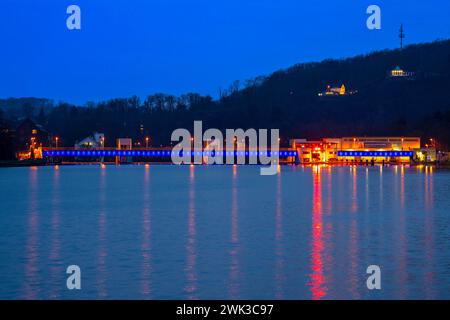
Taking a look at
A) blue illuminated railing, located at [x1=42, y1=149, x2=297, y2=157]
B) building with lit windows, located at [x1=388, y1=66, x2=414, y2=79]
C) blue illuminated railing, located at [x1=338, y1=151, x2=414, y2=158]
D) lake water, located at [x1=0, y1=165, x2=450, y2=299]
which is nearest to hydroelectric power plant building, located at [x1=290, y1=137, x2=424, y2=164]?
blue illuminated railing, located at [x1=338, y1=151, x2=414, y2=158]

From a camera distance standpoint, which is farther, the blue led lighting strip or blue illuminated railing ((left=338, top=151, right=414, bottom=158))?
the blue led lighting strip

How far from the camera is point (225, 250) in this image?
741 inches

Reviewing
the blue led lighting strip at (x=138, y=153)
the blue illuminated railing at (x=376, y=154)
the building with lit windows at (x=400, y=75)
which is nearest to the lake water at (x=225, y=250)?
the blue illuminated railing at (x=376, y=154)

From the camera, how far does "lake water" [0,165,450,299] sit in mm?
14117

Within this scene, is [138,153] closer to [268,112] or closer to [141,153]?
[141,153]

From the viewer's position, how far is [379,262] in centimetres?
1709

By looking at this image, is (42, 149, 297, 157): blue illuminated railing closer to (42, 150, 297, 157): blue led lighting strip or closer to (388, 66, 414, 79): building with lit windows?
(42, 150, 297, 157): blue led lighting strip

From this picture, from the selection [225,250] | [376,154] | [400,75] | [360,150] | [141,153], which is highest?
[400,75]

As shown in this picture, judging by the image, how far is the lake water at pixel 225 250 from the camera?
1412 cm

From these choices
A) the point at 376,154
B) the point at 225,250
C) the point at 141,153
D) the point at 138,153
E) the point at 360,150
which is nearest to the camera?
the point at 225,250

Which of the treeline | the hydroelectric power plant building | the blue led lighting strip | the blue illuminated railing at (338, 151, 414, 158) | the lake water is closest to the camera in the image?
the lake water

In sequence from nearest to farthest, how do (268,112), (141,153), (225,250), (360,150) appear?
(225,250) → (360,150) → (141,153) → (268,112)

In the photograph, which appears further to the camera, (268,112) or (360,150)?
(268,112)

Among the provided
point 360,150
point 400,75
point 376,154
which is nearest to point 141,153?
point 360,150
